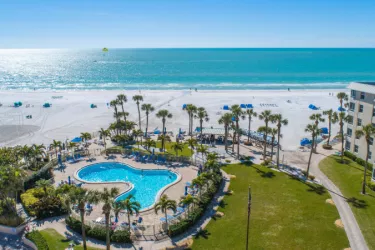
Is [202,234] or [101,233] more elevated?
[101,233]

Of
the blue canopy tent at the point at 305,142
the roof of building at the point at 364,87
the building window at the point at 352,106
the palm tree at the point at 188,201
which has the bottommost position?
the palm tree at the point at 188,201

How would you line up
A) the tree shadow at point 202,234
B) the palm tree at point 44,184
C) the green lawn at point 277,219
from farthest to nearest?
the palm tree at point 44,184 → the tree shadow at point 202,234 → the green lawn at point 277,219

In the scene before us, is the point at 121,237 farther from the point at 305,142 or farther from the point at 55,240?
the point at 305,142

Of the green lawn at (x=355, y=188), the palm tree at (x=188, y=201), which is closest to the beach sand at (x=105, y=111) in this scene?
the green lawn at (x=355, y=188)

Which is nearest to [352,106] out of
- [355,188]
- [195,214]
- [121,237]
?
[355,188]

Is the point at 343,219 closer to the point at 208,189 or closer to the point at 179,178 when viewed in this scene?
the point at 208,189

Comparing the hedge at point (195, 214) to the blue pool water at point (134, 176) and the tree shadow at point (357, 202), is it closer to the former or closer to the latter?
the blue pool water at point (134, 176)
